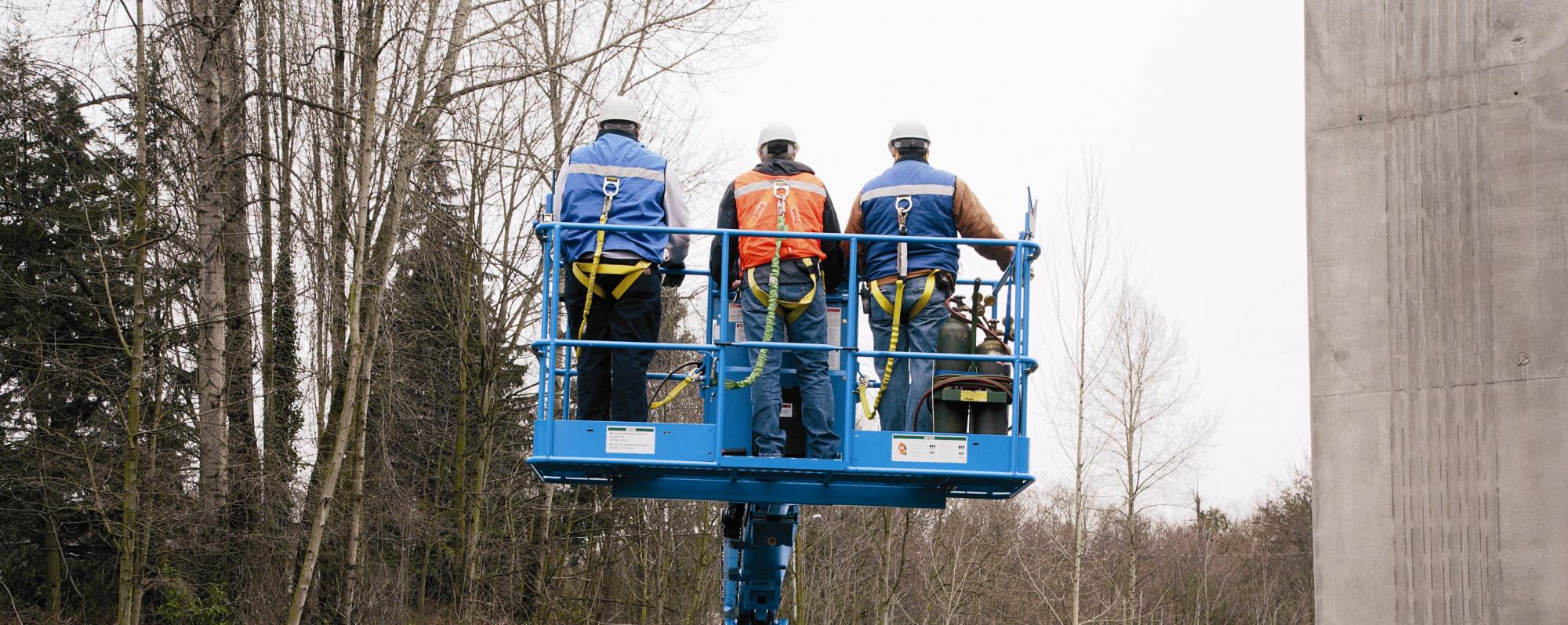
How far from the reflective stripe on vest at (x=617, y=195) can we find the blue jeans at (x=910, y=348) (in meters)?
1.47

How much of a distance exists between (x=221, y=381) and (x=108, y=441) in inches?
68.4

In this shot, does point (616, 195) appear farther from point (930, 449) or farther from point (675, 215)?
point (930, 449)

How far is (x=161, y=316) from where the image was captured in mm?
18109

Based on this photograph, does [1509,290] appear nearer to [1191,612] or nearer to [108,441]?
[108,441]

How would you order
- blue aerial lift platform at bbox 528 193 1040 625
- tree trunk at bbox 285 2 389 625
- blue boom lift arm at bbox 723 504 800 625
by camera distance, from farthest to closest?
tree trunk at bbox 285 2 389 625 < blue boom lift arm at bbox 723 504 800 625 < blue aerial lift platform at bbox 528 193 1040 625

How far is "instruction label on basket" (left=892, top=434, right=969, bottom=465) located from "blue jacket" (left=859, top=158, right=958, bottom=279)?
1.03 m

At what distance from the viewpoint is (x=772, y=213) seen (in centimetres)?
823

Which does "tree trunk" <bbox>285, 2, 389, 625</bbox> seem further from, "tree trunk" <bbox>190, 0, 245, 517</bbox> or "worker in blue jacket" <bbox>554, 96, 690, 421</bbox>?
"worker in blue jacket" <bbox>554, 96, 690, 421</bbox>

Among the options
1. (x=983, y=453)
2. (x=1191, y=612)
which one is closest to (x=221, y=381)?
(x=983, y=453)

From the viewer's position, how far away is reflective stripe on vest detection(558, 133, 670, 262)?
8.30 m

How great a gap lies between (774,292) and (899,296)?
2.50ft

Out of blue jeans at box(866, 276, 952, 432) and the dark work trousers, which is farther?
blue jeans at box(866, 276, 952, 432)

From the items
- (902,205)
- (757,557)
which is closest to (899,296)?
(902,205)

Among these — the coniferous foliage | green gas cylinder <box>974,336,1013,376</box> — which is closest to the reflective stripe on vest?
green gas cylinder <box>974,336,1013,376</box>
